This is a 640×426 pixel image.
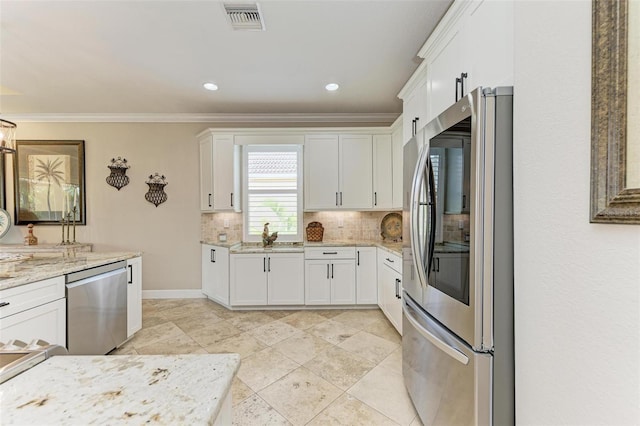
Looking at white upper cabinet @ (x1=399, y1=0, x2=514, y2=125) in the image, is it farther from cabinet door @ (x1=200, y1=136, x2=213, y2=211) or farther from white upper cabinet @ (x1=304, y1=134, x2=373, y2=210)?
cabinet door @ (x1=200, y1=136, x2=213, y2=211)

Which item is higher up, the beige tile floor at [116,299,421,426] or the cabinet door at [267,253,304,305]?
the cabinet door at [267,253,304,305]

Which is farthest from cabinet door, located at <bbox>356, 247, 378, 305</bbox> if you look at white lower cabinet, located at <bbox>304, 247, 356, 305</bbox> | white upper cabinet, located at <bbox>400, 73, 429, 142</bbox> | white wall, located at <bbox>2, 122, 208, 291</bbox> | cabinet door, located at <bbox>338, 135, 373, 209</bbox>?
white wall, located at <bbox>2, 122, 208, 291</bbox>

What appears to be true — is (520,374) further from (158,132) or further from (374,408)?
(158,132)

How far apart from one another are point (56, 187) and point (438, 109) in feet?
17.3

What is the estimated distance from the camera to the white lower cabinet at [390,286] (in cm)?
268

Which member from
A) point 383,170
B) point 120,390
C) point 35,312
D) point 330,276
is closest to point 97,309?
point 35,312

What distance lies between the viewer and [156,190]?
13.2 feet

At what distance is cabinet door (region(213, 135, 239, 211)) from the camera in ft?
12.3

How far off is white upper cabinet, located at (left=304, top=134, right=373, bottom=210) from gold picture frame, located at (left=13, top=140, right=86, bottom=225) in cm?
352

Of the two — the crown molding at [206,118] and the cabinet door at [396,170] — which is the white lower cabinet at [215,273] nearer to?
the crown molding at [206,118]

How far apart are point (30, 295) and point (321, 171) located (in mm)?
3009

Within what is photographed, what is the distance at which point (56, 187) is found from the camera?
12.8 ft

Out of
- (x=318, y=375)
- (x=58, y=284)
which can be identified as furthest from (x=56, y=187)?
(x=318, y=375)

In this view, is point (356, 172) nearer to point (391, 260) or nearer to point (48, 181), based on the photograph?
point (391, 260)
